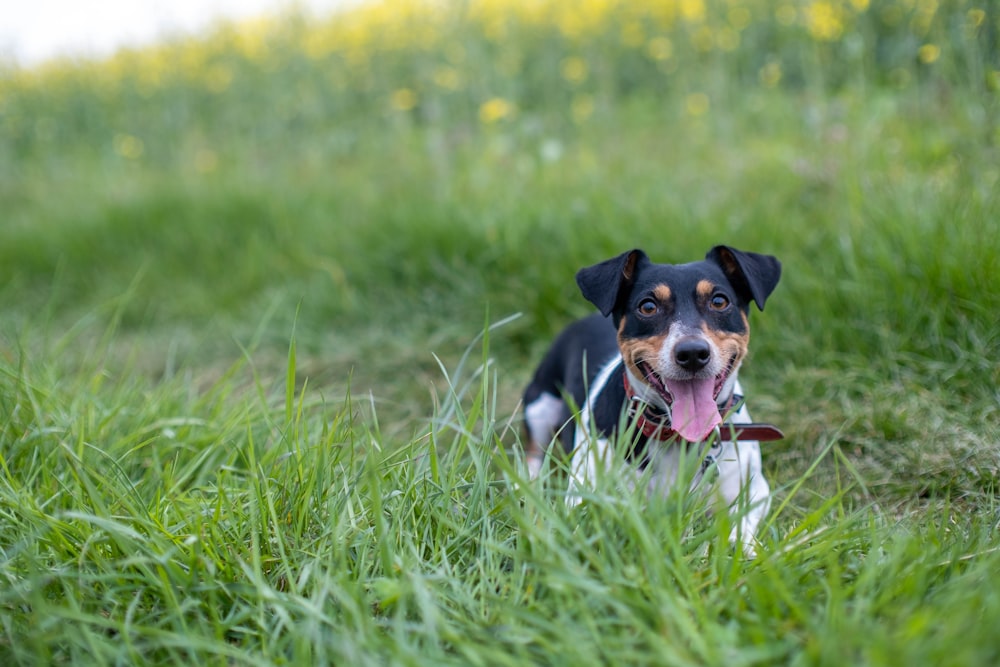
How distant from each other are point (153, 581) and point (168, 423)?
1050 mm

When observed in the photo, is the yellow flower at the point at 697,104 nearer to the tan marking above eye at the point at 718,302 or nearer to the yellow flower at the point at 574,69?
the yellow flower at the point at 574,69

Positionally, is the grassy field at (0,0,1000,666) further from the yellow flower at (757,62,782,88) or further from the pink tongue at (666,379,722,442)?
the pink tongue at (666,379,722,442)

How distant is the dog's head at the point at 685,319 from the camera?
244 cm

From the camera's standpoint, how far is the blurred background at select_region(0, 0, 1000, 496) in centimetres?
353

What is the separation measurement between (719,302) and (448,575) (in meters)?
1.23

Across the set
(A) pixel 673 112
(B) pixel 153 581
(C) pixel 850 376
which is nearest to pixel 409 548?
(B) pixel 153 581

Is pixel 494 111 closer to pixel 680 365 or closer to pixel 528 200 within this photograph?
pixel 528 200

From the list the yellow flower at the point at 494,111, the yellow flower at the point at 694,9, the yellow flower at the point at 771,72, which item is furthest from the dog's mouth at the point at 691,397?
the yellow flower at the point at 694,9

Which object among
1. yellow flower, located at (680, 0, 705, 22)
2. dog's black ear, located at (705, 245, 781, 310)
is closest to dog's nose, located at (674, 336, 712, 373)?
dog's black ear, located at (705, 245, 781, 310)

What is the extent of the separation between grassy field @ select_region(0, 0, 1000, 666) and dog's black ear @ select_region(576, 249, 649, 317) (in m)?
0.44

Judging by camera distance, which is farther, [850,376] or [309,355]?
[309,355]

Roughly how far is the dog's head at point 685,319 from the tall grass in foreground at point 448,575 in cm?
43

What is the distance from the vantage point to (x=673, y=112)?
6672 millimetres

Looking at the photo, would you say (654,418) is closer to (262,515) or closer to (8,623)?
(262,515)
